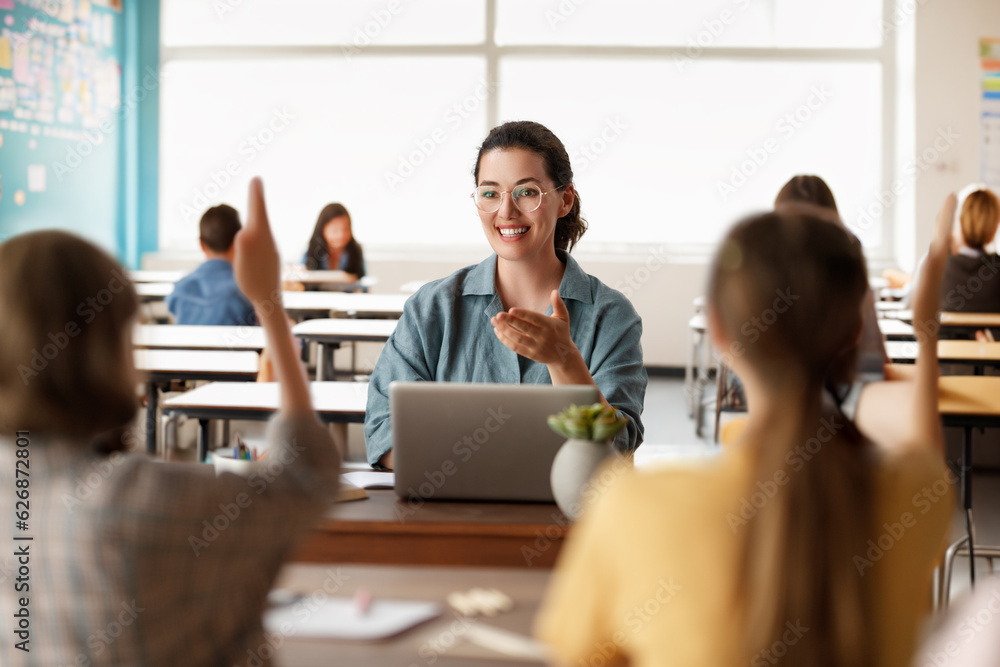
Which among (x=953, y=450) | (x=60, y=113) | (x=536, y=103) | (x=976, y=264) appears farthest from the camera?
(x=536, y=103)

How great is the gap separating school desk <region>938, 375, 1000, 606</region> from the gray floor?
0.52ft

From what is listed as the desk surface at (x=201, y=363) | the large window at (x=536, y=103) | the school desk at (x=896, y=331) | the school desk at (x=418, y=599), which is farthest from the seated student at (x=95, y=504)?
the large window at (x=536, y=103)

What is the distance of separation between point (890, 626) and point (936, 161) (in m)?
6.86

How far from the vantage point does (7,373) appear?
875mm

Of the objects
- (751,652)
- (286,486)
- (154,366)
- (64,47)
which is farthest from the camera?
(64,47)

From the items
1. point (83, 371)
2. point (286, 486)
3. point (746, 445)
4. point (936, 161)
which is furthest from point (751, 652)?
point (936, 161)

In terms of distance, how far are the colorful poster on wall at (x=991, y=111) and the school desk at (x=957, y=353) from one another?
3.53 metres

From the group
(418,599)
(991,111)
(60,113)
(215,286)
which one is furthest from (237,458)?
(991,111)

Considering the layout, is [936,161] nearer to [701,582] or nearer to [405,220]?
[405,220]

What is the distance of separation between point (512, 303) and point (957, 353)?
7.49 ft

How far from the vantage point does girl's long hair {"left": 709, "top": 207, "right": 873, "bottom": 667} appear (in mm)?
857

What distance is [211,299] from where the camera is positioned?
4.29 m

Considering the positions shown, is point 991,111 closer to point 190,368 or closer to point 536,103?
point 536,103

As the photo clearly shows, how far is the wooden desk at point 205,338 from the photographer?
376 centimetres
